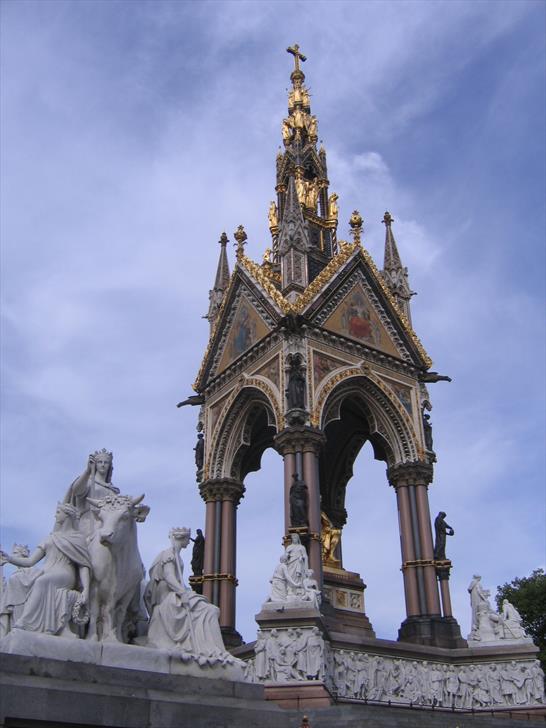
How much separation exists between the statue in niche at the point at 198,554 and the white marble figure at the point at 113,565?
51.6 feet

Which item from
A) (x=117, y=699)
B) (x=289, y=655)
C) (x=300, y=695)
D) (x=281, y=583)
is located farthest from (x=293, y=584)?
(x=117, y=699)

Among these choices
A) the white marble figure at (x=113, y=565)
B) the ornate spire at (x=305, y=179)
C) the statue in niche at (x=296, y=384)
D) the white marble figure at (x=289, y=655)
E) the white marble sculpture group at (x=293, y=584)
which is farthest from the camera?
the ornate spire at (x=305, y=179)

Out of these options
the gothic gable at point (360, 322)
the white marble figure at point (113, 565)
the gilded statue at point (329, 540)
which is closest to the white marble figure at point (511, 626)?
the gilded statue at point (329, 540)

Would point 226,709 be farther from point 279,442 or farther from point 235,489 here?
point 235,489

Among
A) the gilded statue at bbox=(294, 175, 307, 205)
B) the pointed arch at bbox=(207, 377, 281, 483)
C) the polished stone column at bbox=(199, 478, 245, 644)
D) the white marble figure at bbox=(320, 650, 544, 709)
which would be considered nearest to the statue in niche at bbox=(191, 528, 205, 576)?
the polished stone column at bbox=(199, 478, 245, 644)

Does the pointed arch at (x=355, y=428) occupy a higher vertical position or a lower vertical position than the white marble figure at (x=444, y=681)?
higher

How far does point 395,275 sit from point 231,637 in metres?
12.2

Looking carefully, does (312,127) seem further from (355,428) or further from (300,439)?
(300,439)

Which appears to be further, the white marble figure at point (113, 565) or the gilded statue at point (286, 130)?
the gilded statue at point (286, 130)

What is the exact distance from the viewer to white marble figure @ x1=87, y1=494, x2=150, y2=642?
20.1 ft

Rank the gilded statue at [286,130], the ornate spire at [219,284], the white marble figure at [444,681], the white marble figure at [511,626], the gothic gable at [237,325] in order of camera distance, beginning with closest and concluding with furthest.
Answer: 1. the white marble figure at [444,681]
2. the white marble figure at [511,626]
3. the gothic gable at [237,325]
4. the ornate spire at [219,284]
5. the gilded statue at [286,130]

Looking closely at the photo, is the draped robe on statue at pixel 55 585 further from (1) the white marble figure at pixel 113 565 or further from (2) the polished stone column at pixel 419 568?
(2) the polished stone column at pixel 419 568

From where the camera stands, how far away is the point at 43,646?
18.3 ft

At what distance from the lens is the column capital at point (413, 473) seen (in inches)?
851
